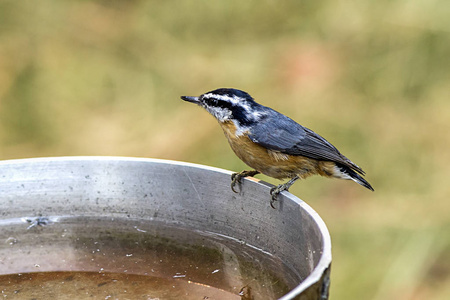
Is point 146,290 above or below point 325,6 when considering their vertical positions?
below

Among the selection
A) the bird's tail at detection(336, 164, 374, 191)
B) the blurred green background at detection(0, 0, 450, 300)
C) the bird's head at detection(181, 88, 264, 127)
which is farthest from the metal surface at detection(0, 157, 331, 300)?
the blurred green background at detection(0, 0, 450, 300)

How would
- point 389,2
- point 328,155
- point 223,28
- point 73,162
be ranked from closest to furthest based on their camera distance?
point 73,162 → point 328,155 → point 389,2 → point 223,28

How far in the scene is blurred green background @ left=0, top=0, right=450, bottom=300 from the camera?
5582mm

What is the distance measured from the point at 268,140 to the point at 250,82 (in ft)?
11.7

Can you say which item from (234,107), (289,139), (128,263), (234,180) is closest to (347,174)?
(289,139)

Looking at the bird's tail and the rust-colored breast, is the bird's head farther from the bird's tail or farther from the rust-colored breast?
the bird's tail

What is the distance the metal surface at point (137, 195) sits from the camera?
237cm

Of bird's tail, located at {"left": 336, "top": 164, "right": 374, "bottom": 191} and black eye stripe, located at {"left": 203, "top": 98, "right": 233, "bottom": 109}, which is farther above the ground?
black eye stripe, located at {"left": 203, "top": 98, "right": 233, "bottom": 109}

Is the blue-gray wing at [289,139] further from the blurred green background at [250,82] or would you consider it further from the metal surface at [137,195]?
the blurred green background at [250,82]

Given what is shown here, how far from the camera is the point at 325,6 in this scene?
6.64 metres

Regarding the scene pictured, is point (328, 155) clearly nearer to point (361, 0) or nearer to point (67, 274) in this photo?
point (67, 274)

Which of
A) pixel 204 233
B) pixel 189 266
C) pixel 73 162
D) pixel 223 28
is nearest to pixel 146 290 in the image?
pixel 189 266

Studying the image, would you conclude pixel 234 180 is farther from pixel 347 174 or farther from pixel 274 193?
pixel 347 174

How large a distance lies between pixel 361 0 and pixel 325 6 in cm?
37
